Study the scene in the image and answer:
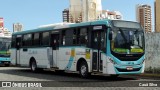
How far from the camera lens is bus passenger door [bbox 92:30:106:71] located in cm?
1658

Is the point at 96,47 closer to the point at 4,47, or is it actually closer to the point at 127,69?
the point at 127,69

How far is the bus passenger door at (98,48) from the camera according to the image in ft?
54.4

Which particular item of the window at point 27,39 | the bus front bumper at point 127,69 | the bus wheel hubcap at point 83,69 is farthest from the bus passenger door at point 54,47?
the bus front bumper at point 127,69

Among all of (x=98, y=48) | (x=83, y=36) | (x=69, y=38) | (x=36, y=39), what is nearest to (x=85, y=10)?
(x=36, y=39)

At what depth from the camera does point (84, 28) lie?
17.9m

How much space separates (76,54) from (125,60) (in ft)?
10.4

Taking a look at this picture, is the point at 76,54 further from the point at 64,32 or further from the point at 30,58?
the point at 30,58

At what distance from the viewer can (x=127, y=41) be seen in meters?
16.5

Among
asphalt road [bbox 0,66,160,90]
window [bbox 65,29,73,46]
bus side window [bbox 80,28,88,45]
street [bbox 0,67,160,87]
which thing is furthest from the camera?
window [bbox 65,29,73,46]

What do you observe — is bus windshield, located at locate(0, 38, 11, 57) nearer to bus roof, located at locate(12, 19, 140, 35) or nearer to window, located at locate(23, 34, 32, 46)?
bus roof, located at locate(12, 19, 140, 35)

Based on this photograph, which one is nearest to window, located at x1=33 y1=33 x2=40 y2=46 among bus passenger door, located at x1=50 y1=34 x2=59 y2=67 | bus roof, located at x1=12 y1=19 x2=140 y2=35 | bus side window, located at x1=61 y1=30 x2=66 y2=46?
bus roof, located at x1=12 y1=19 x2=140 y2=35

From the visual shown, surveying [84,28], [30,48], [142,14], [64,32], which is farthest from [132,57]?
[142,14]

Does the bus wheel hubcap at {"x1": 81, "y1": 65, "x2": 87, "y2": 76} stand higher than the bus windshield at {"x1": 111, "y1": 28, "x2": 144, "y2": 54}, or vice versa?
the bus windshield at {"x1": 111, "y1": 28, "x2": 144, "y2": 54}

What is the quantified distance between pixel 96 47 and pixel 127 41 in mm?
1543
